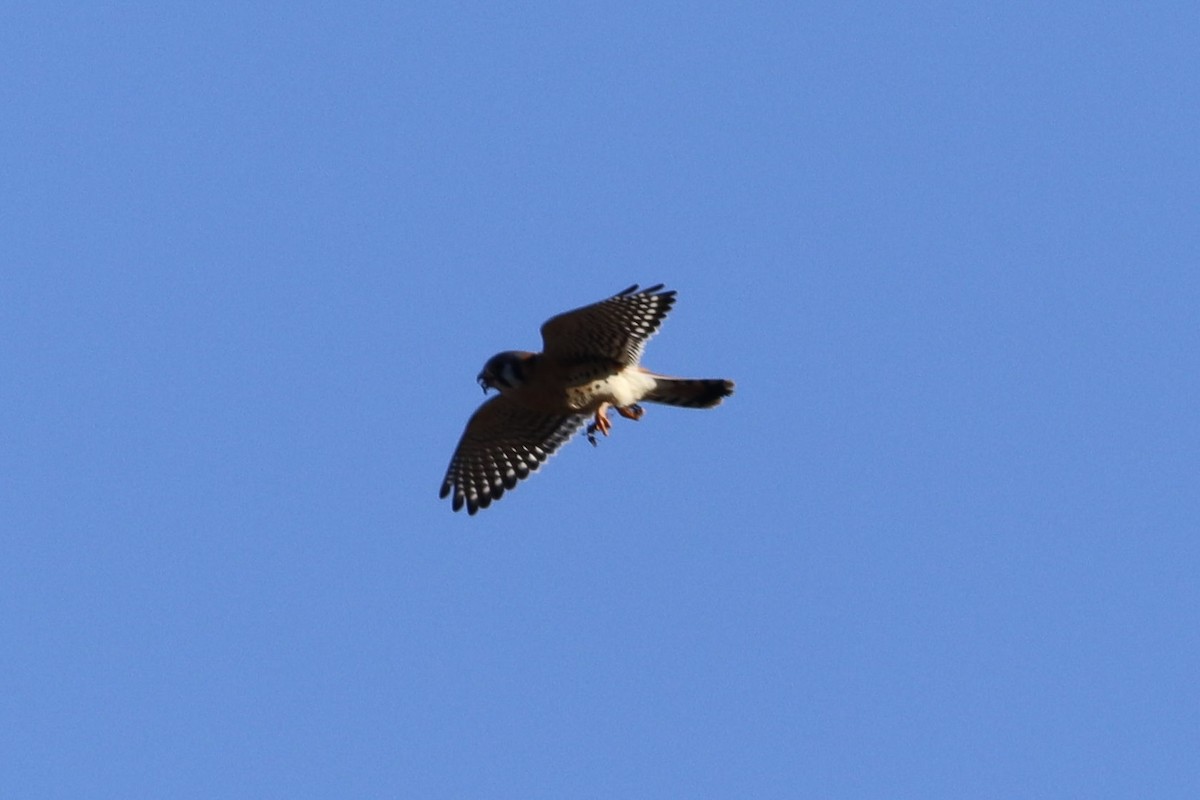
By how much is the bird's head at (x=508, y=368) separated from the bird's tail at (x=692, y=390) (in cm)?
83

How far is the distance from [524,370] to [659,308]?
1.05 meters

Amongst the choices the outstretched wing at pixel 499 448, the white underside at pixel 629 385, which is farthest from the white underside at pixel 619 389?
the outstretched wing at pixel 499 448

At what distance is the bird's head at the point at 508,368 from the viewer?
11094mm

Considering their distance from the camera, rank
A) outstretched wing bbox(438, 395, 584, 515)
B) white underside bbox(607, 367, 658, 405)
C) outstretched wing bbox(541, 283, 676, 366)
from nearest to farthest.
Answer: outstretched wing bbox(541, 283, 676, 366)
white underside bbox(607, 367, 658, 405)
outstretched wing bbox(438, 395, 584, 515)

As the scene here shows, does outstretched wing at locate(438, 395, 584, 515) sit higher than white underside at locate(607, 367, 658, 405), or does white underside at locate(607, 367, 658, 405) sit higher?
outstretched wing at locate(438, 395, 584, 515)

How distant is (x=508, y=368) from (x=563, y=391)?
0.39m

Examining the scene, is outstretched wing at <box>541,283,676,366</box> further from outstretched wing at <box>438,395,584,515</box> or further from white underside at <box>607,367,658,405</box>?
outstretched wing at <box>438,395,584,515</box>

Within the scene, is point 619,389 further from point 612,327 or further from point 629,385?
point 612,327

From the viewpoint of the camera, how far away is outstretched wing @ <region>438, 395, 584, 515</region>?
11.8m

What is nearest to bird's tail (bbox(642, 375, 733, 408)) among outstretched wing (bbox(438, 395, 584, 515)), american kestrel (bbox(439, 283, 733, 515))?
american kestrel (bbox(439, 283, 733, 515))

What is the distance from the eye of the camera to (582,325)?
10617 mm

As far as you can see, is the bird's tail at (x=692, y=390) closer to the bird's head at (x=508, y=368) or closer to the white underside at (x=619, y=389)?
the white underside at (x=619, y=389)

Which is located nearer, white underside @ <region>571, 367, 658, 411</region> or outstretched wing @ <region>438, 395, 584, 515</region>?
white underside @ <region>571, 367, 658, 411</region>

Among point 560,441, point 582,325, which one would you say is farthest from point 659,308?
point 560,441
